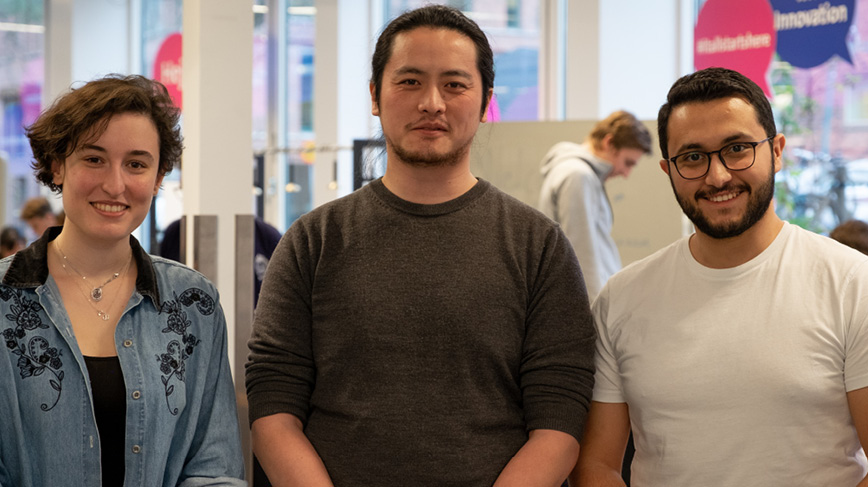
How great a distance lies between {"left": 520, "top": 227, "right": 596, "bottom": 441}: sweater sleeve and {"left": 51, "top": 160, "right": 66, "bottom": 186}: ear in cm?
97

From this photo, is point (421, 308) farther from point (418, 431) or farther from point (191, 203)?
point (191, 203)

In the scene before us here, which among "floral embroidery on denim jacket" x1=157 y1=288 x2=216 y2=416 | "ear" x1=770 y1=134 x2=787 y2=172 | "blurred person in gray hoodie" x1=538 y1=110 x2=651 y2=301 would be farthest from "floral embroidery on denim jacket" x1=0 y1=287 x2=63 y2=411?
"blurred person in gray hoodie" x1=538 y1=110 x2=651 y2=301

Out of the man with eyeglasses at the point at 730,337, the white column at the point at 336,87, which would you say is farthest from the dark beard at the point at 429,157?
the white column at the point at 336,87

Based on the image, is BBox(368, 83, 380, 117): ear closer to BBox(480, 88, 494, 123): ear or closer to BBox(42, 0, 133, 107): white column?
BBox(480, 88, 494, 123): ear

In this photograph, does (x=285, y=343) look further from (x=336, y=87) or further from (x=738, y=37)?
(x=336, y=87)

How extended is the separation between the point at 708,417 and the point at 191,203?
2086mm

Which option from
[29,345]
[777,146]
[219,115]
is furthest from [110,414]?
[219,115]

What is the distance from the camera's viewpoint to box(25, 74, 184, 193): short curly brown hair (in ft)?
5.71

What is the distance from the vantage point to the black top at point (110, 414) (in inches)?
66.9

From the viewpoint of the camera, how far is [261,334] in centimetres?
190

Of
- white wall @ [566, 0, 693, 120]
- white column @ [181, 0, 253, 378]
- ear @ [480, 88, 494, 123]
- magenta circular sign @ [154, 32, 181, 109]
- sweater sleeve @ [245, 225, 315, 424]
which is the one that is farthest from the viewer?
magenta circular sign @ [154, 32, 181, 109]

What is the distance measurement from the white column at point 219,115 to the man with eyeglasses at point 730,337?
1.72 metres

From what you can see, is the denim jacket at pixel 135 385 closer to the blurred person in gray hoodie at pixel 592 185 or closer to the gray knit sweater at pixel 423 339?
the gray knit sweater at pixel 423 339

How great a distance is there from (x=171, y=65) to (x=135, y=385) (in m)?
6.95
